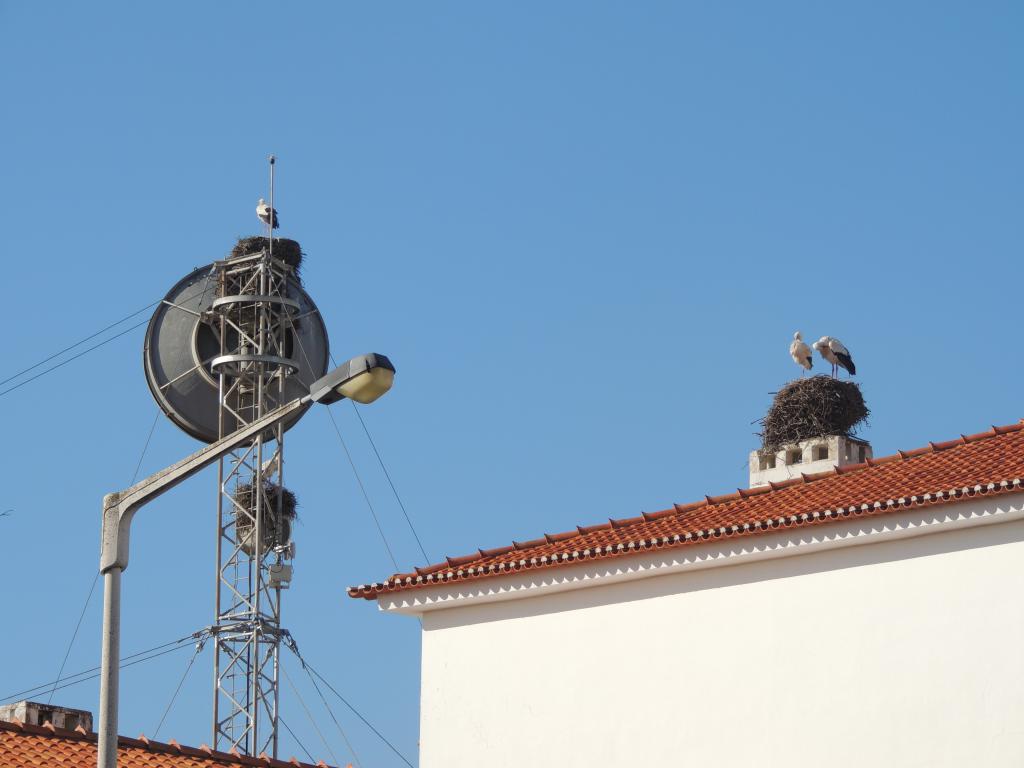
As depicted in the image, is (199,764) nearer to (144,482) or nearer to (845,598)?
(845,598)

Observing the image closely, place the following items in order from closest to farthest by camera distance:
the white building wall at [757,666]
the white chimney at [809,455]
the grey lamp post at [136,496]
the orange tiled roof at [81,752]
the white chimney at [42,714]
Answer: the grey lamp post at [136,496]
the orange tiled roof at [81,752]
the white building wall at [757,666]
the white chimney at [42,714]
the white chimney at [809,455]

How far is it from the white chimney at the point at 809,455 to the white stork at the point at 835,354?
2.91 m

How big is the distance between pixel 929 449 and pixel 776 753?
3.98 m

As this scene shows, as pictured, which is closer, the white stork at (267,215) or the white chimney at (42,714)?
the white chimney at (42,714)

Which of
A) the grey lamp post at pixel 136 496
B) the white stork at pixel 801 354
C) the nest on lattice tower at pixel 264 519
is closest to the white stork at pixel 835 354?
the white stork at pixel 801 354

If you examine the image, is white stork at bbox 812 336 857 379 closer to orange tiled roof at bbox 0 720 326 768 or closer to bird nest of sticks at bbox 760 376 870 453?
bird nest of sticks at bbox 760 376 870 453

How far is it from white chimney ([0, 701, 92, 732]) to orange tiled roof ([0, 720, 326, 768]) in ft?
9.00

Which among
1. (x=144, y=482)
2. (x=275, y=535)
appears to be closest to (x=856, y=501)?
(x=144, y=482)

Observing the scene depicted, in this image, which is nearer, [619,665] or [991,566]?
[991,566]

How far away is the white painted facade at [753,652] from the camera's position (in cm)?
1928

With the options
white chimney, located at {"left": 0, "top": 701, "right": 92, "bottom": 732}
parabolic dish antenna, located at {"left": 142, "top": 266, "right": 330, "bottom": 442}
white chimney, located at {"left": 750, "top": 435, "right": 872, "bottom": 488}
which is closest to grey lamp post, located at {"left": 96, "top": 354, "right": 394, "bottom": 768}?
white chimney, located at {"left": 0, "top": 701, "right": 92, "bottom": 732}

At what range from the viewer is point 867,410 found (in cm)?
3331

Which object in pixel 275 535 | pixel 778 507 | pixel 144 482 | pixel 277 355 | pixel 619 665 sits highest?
pixel 277 355

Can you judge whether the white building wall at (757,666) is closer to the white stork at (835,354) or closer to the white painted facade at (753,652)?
the white painted facade at (753,652)
